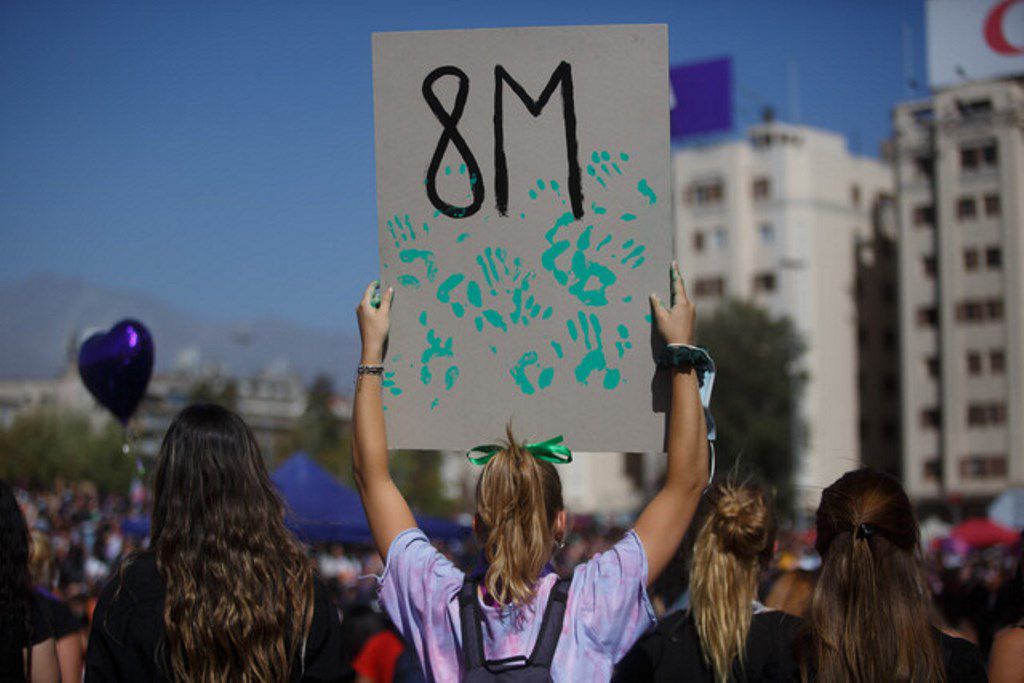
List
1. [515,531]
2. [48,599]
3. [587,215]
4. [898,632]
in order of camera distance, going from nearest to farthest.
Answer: [515,531], [898,632], [587,215], [48,599]

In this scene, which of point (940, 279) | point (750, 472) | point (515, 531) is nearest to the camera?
point (515, 531)

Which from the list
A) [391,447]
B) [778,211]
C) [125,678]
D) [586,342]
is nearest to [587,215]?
[586,342]

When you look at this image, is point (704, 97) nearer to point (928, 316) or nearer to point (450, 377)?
point (928, 316)

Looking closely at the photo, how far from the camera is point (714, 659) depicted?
4355mm

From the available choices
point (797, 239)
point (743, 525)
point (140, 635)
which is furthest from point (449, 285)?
point (797, 239)

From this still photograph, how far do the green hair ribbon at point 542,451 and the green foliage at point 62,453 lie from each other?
5598 centimetres

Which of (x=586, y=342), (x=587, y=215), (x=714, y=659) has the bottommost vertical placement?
(x=714, y=659)

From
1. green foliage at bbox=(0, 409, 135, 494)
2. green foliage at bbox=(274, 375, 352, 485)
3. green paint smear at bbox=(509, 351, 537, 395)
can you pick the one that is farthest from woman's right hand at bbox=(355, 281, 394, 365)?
green foliage at bbox=(0, 409, 135, 494)

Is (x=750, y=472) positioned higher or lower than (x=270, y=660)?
higher

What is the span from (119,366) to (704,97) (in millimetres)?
55624

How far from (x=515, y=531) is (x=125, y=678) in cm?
108

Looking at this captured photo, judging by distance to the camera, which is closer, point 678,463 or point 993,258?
point 678,463

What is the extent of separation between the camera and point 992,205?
2291 inches

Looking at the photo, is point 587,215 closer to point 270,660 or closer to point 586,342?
point 586,342
